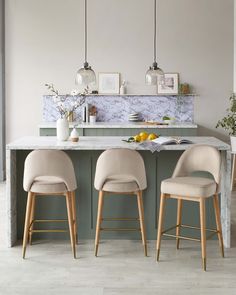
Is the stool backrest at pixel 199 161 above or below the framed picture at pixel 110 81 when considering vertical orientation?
below

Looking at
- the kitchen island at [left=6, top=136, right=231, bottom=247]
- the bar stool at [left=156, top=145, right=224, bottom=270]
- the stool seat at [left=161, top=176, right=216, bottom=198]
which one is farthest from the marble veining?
the stool seat at [left=161, top=176, right=216, bottom=198]

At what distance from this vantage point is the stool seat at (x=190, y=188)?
4.14 meters

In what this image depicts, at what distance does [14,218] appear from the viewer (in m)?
4.84

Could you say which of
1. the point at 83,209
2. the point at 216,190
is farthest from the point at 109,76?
the point at 216,190

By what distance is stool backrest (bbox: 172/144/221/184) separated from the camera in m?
4.43

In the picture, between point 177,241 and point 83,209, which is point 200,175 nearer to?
point 177,241

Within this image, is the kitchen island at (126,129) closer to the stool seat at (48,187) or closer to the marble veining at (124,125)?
the marble veining at (124,125)

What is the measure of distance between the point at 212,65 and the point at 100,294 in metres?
5.34

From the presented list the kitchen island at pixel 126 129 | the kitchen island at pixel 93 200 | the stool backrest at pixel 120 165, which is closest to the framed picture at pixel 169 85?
the kitchen island at pixel 126 129

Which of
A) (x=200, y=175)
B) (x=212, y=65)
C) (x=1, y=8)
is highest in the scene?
(x=1, y=8)

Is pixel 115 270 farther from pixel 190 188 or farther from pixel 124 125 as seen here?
pixel 124 125

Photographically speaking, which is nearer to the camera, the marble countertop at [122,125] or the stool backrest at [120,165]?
the stool backrest at [120,165]

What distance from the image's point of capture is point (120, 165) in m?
4.40

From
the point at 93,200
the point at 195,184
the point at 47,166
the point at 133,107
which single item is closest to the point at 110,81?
the point at 133,107
